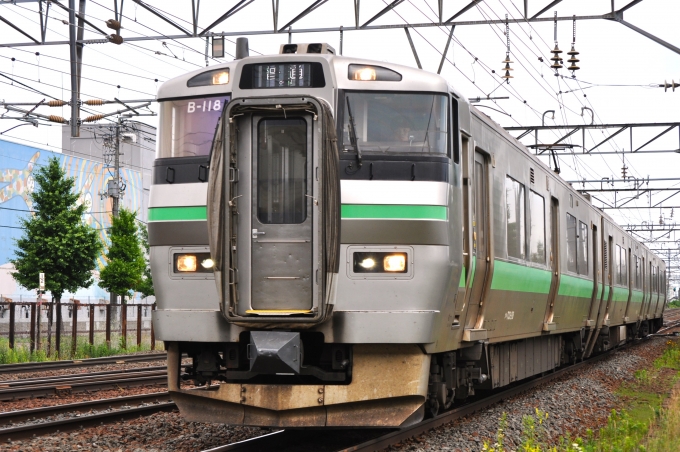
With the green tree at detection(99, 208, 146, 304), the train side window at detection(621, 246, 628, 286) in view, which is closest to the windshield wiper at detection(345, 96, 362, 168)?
the train side window at detection(621, 246, 628, 286)

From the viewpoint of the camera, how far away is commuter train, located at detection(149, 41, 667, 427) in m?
7.80

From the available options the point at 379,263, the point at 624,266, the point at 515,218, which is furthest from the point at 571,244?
the point at 624,266

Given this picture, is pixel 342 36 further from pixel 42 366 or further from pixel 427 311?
pixel 427 311

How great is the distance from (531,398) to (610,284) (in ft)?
29.8

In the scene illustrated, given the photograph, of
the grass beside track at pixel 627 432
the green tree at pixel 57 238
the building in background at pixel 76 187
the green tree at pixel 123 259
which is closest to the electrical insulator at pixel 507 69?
the grass beside track at pixel 627 432

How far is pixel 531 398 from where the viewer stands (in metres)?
12.8

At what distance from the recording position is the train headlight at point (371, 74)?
8227 millimetres

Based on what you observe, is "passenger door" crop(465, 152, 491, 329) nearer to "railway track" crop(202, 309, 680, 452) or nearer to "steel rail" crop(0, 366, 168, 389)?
"railway track" crop(202, 309, 680, 452)

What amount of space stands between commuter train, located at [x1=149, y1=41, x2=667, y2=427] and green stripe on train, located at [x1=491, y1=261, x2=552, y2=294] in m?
Result: 1.67

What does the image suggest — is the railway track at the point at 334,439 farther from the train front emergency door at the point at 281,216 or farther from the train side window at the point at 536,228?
the train side window at the point at 536,228

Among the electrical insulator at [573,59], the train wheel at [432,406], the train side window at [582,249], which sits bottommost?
the train wheel at [432,406]

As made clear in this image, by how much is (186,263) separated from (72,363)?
1387 centimetres

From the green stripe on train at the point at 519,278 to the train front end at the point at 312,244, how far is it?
7.42 ft

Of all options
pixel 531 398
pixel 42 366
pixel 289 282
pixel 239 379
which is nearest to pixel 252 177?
pixel 289 282
